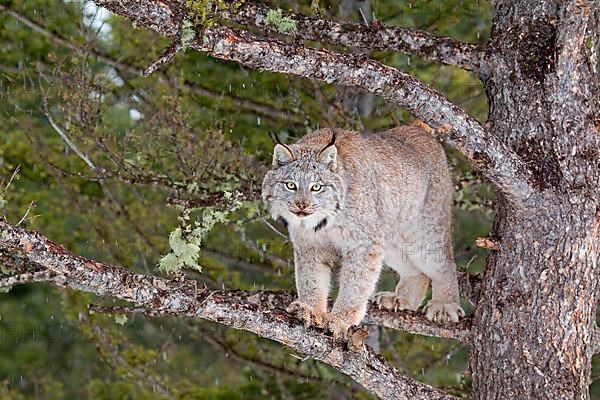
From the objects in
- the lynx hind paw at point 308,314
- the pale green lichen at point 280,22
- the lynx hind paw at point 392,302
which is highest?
the pale green lichen at point 280,22

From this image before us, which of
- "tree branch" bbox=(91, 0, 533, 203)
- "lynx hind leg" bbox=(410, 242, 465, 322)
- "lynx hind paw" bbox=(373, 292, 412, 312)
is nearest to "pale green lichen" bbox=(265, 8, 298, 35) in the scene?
"tree branch" bbox=(91, 0, 533, 203)

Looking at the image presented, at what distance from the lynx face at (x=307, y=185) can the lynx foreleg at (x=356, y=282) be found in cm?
31

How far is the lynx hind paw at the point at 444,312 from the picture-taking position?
607 centimetres

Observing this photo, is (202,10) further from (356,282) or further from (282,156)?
(356,282)

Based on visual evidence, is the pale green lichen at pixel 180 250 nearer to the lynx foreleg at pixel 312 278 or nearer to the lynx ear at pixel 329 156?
the lynx foreleg at pixel 312 278

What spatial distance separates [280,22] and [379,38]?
670mm

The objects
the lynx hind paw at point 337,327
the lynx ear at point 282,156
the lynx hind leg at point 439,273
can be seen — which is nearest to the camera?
the lynx hind paw at point 337,327

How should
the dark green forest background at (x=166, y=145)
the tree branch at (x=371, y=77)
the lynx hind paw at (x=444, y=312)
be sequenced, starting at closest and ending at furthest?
the tree branch at (x=371, y=77) < the lynx hind paw at (x=444, y=312) < the dark green forest background at (x=166, y=145)

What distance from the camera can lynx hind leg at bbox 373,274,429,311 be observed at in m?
6.76

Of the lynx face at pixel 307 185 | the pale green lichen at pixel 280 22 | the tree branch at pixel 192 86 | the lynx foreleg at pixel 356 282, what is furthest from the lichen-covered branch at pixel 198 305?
the tree branch at pixel 192 86

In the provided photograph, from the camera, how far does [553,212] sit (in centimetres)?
517

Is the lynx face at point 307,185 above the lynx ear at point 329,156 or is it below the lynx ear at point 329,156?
below

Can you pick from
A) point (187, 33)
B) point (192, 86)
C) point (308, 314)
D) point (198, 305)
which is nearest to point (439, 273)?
point (308, 314)

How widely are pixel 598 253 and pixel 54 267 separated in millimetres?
3090
